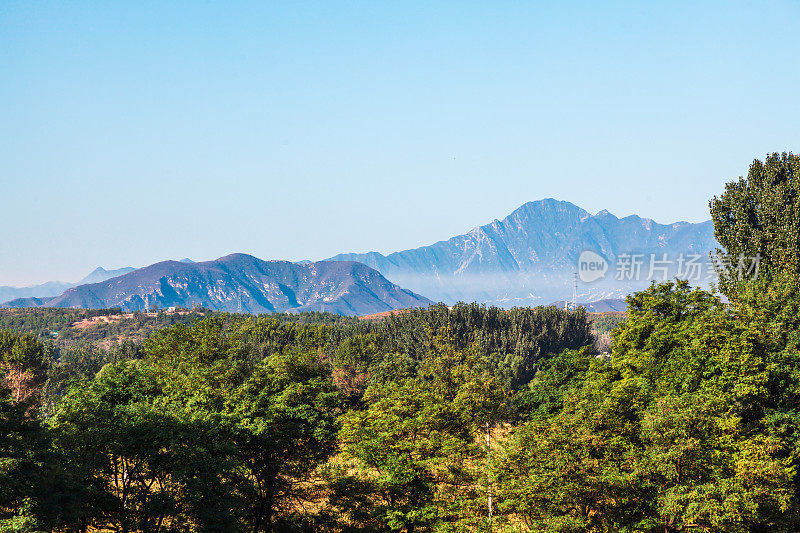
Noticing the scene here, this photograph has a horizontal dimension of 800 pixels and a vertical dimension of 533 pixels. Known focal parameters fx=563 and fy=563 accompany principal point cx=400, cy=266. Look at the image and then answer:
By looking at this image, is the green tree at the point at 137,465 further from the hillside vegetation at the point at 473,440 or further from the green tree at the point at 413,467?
the green tree at the point at 413,467

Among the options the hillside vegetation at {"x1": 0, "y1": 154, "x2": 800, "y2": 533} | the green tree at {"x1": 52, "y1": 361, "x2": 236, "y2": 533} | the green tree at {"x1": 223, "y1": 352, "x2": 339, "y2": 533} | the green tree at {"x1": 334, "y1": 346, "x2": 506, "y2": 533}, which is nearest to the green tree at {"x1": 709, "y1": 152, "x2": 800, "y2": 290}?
the hillside vegetation at {"x1": 0, "y1": 154, "x2": 800, "y2": 533}

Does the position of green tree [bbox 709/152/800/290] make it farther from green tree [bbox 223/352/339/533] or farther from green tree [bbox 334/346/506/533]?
green tree [bbox 223/352/339/533]

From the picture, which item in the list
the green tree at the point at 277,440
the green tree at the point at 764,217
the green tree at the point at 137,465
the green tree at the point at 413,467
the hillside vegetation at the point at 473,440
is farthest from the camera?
the green tree at the point at 764,217

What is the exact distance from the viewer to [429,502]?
33531 millimetres

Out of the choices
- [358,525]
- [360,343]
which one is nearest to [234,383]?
[358,525]

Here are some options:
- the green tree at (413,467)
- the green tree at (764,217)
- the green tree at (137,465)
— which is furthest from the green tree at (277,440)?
the green tree at (764,217)

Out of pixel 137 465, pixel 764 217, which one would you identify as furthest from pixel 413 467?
pixel 764 217

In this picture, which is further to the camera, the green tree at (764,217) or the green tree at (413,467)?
the green tree at (764,217)

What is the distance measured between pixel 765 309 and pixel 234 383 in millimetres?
40451

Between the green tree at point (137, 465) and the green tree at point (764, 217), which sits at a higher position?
the green tree at point (764, 217)

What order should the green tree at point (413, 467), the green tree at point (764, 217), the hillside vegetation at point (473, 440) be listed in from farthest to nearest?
the green tree at point (764, 217)
the green tree at point (413, 467)
the hillside vegetation at point (473, 440)

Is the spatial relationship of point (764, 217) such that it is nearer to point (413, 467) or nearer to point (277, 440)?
point (413, 467)

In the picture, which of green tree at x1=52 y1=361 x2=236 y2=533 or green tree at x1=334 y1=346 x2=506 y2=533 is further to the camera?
green tree at x1=334 y1=346 x2=506 y2=533

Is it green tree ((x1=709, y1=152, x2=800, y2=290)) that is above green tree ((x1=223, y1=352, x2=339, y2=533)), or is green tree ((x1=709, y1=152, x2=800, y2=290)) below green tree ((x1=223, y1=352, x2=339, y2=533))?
above
